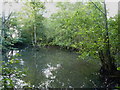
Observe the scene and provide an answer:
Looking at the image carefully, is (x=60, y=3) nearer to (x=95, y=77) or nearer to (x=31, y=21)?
(x=31, y=21)

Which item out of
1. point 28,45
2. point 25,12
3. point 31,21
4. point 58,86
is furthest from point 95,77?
point 28,45

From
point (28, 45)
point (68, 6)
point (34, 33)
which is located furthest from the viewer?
point (28, 45)

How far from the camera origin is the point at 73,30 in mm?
3598

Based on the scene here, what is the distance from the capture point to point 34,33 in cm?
757

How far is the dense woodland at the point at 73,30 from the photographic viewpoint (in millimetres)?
2359

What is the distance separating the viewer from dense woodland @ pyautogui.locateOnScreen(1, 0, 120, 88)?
236 cm

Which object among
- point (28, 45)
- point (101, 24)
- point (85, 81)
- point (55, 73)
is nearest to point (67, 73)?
point (55, 73)

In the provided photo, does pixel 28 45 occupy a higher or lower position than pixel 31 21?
lower

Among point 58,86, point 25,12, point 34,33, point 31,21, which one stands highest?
point 25,12

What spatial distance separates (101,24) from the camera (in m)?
2.51

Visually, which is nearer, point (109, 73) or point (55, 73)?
point (109, 73)

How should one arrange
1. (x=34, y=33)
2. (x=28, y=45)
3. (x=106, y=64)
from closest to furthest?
(x=106, y=64)
(x=34, y=33)
(x=28, y=45)

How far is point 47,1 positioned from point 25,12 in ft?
4.95

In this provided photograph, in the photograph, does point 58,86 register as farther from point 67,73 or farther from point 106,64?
point 106,64
